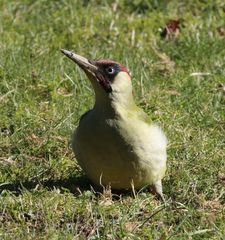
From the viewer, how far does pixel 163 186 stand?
5871mm

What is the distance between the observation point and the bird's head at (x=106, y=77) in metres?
5.36

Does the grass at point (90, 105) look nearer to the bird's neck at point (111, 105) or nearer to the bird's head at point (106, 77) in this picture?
the bird's neck at point (111, 105)

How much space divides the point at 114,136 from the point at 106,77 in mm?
362

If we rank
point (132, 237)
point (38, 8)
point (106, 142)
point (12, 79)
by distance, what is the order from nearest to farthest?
point (132, 237)
point (106, 142)
point (12, 79)
point (38, 8)

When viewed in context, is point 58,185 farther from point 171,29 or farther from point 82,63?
point 171,29

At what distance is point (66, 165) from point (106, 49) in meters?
2.15

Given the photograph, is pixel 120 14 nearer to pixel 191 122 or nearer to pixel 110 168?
pixel 191 122

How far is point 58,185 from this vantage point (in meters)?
5.75

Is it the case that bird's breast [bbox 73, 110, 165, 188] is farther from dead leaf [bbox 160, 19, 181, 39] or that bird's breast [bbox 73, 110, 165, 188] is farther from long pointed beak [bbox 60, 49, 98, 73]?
dead leaf [bbox 160, 19, 181, 39]

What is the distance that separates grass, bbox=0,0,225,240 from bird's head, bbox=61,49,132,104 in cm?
61

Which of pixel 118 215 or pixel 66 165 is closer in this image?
pixel 118 215

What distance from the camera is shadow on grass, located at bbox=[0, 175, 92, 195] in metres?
5.61

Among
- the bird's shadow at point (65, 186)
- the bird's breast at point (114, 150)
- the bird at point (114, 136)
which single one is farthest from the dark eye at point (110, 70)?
the bird's shadow at point (65, 186)

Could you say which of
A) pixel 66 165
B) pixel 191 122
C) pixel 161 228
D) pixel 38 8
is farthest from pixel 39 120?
pixel 38 8
